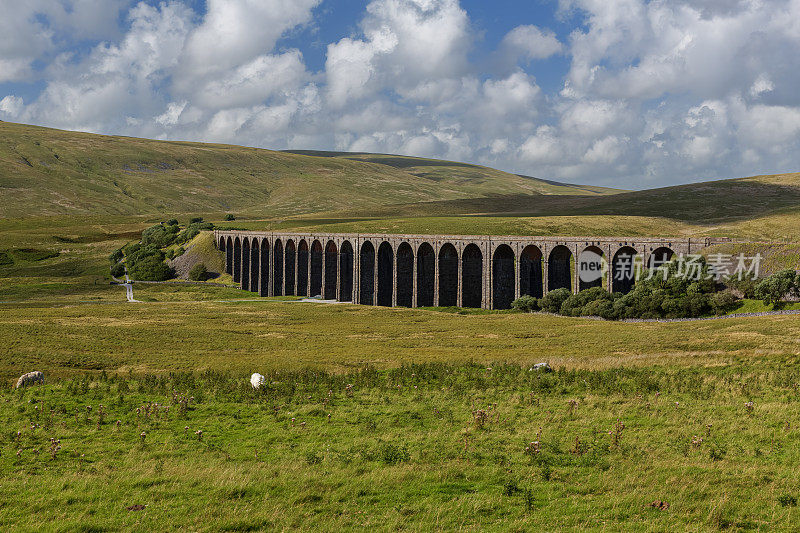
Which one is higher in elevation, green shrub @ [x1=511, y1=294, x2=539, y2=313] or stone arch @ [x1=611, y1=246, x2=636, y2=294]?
stone arch @ [x1=611, y1=246, x2=636, y2=294]

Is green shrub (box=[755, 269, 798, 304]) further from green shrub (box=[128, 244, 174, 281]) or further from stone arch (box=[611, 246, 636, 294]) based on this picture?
green shrub (box=[128, 244, 174, 281])

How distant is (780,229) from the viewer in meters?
107

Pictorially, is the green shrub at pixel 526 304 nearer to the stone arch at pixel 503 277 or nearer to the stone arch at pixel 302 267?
the stone arch at pixel 503 277

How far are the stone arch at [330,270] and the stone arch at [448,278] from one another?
20.3 m

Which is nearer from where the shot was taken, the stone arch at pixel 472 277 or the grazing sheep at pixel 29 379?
the grazing sheep at pixel 29 379

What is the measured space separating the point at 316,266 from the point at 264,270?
16397 mm

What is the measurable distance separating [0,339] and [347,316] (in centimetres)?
3506

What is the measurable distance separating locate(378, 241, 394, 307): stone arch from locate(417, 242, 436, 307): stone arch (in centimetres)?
592

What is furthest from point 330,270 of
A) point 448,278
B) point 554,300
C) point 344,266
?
point 554,300

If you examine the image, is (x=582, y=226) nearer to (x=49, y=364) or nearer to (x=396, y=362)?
(x=396, y=362)

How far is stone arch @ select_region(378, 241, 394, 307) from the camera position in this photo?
3728 inches

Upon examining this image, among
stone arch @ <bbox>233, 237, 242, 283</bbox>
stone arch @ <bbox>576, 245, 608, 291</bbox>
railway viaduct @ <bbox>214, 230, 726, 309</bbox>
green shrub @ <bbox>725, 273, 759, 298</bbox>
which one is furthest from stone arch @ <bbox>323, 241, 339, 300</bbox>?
green shrub @ <bbox>725, 273, 759, 298</bbox>

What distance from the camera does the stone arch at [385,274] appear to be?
311ft

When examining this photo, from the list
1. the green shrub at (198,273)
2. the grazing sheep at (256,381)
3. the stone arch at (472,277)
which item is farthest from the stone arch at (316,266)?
the grazing sheep at (256,381)
